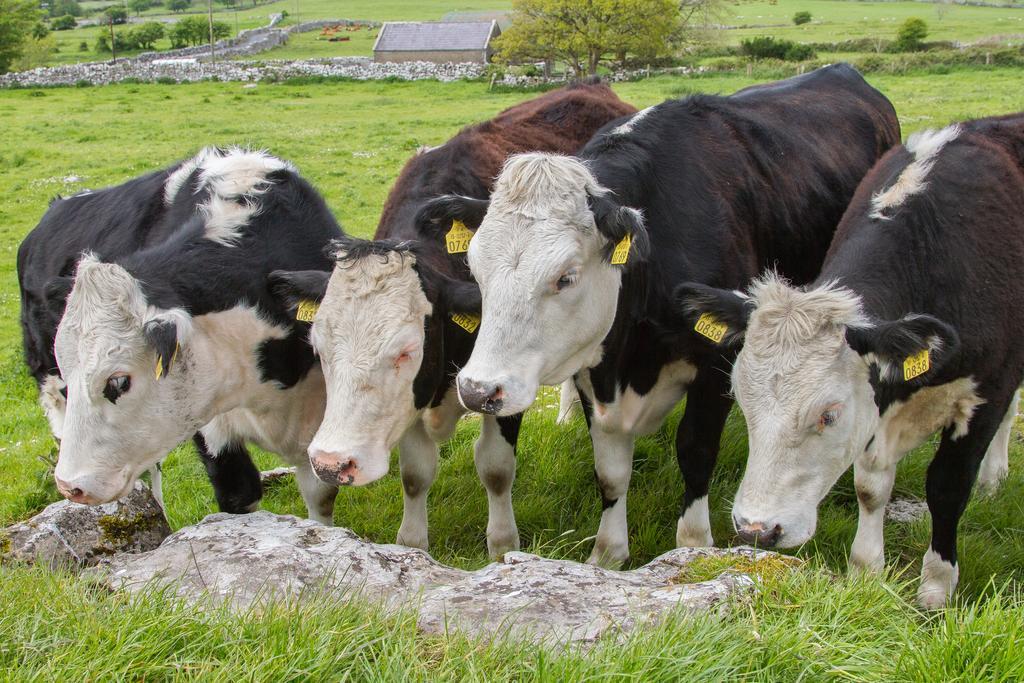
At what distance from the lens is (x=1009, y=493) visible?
6.01 meters

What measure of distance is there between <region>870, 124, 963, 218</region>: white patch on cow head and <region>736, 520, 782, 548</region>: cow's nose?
1852mm

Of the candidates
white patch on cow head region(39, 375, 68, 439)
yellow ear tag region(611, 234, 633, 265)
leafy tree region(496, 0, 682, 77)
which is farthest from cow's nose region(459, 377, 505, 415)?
leafy tree region(496, 0, 682, 77)

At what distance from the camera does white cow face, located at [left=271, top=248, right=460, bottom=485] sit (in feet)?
14.2

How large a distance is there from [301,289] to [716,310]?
2004mm

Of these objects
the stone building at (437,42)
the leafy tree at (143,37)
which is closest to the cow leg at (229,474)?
the stone building at (437,42)

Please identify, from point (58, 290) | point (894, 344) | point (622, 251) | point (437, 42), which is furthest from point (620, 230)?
point (437, 42)

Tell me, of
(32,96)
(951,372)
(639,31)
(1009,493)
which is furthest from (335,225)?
(639,31)

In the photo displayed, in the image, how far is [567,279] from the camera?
4508 mm

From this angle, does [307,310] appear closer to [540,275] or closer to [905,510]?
[540,275]

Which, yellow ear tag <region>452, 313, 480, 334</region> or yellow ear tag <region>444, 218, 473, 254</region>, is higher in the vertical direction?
yellow ear tag <region>444, 218, 473, 254</region>

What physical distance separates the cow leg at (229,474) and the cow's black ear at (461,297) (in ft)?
5.05

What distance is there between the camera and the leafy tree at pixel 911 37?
49.8 m

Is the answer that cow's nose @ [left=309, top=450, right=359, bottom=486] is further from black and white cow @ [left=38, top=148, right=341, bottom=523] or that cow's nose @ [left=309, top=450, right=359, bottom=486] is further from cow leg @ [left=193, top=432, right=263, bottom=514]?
cow leg @ [left=193, top=432, right=263, bottom=514]

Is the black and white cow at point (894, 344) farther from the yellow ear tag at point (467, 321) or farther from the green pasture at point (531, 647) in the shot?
the yellow ear tag at point (467, 321)
